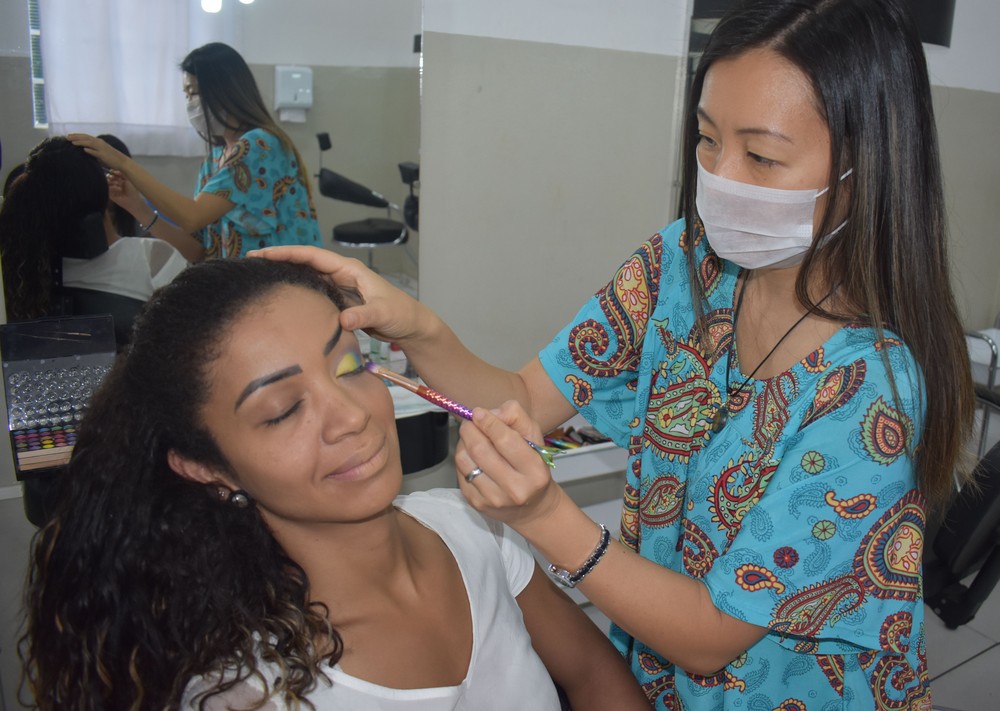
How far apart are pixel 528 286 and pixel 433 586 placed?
1275 mm

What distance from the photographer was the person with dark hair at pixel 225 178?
5.21 ft

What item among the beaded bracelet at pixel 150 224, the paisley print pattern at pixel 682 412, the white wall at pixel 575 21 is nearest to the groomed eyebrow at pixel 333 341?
the paisley print pattern at pixel 682 412

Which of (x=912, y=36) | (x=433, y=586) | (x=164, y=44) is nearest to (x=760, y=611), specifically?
(x=433, y=586)

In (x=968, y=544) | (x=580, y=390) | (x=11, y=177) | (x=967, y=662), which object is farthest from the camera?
(x=967, y=662)

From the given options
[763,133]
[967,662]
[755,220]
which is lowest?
[967,662]

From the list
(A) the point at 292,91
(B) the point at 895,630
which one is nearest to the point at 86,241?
(A) the point at 292,91

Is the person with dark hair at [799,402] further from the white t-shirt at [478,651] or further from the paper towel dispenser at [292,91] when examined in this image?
the paper towel dispenser at [292,91]

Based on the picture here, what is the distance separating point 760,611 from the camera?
2.90ft

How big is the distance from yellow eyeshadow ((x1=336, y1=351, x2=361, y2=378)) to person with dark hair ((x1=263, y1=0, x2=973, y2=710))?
0.13 feet

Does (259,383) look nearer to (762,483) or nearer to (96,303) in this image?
(762,483)

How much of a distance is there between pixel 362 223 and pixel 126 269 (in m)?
0.55

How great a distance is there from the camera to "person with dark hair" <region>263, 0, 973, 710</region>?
0.88 metres

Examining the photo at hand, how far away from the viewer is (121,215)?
61.7 inches

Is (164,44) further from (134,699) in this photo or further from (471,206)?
(134,699)
